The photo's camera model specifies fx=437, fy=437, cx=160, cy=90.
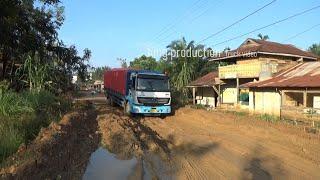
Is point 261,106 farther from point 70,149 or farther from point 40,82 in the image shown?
point 70,149

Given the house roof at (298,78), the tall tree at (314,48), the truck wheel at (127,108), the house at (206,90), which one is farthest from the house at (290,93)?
the tall tree at (314,48)

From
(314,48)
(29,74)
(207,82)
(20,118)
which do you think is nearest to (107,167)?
(20,118)

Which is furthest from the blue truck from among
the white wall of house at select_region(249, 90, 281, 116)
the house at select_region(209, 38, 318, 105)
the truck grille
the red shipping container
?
the house at select_region(209, 38, 318, 105)

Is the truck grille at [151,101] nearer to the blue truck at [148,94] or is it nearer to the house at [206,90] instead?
the blue truck at [148,94]

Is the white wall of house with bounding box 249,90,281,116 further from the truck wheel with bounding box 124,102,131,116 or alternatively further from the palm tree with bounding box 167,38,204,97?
the palm tree with bounding box 167,38,204,97

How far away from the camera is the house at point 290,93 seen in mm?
26359

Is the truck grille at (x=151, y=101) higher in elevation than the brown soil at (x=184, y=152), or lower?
higher

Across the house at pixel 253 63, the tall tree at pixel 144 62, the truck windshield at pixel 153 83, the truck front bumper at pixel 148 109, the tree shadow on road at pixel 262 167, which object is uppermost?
the tall tree at pixel 144 62

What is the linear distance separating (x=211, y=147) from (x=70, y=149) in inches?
201

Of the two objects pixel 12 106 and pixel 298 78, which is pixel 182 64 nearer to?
pixel 298 78

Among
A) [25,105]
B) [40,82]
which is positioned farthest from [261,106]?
[25,105]

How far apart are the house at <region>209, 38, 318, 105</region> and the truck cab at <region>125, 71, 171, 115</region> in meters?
12.2

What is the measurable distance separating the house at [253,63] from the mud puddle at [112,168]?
23759mm

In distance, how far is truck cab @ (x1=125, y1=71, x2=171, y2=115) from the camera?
2436 centimetres
